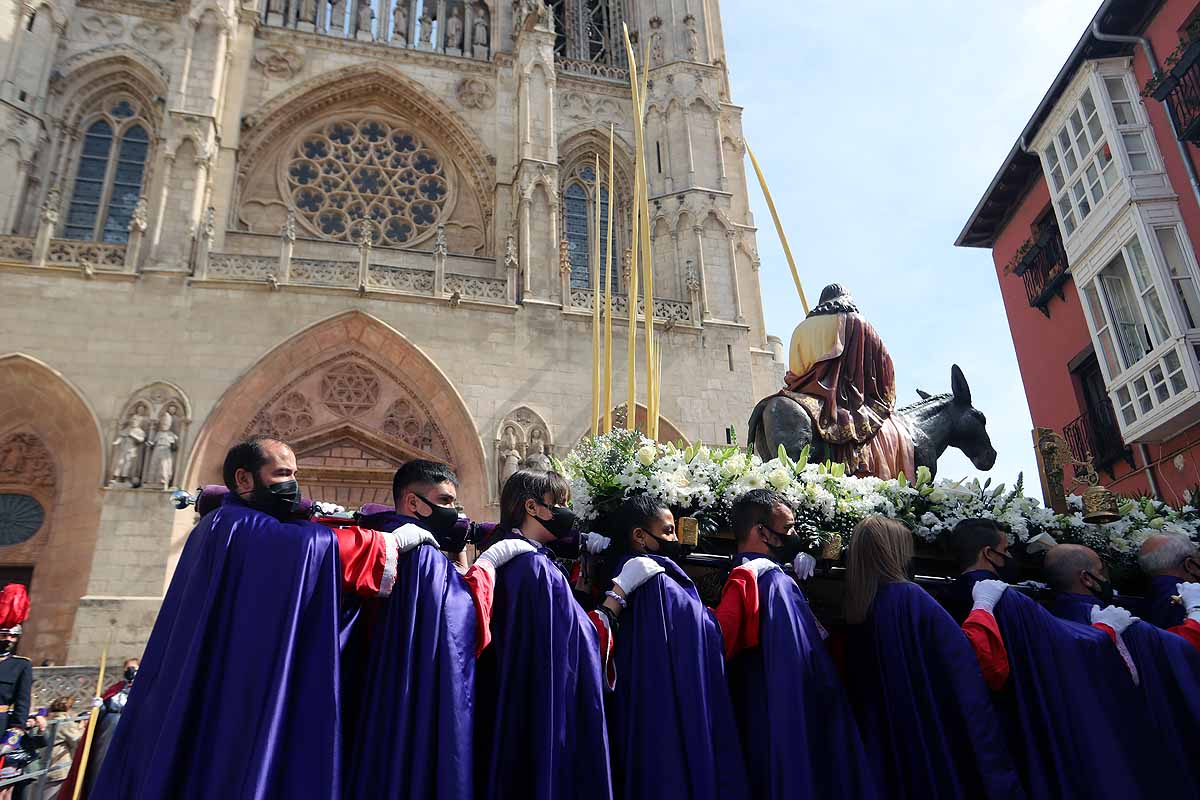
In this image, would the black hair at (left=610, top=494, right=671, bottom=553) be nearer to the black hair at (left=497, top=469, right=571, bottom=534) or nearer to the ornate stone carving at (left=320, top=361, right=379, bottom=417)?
the black hair at (left=497, top=469, right=571, bottom=534)

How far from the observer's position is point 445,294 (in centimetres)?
1401

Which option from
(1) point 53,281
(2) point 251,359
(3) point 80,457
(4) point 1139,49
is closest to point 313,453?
(2) point 251,359

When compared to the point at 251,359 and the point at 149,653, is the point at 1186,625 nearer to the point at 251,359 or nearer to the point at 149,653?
the point at 149,653

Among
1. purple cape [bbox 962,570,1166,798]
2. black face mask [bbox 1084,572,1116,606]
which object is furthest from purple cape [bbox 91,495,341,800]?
black face mask [bbox 1084,572,1116,606]

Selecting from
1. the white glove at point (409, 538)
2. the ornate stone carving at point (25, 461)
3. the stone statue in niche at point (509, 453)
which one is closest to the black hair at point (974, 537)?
the white glove at point (409, 538)

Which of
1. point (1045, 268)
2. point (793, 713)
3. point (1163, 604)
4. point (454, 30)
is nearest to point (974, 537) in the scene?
point (1163, 604)

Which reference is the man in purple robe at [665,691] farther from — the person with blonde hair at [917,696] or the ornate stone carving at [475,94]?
the ornate stone carving at [475,94]

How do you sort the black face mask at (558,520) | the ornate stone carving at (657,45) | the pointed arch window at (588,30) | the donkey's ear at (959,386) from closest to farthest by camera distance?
the black face mask at (558,520) < the donkey's ear at (959,386) < the ornate stone carving at (657,45) < the pointed arch window at (588,30)

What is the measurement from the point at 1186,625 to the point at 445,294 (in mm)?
12066

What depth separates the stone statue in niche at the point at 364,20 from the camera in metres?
18.0

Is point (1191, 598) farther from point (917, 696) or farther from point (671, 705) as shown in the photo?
point (671, 705)

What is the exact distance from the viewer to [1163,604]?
3.66 m

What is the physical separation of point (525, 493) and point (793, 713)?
1.22m

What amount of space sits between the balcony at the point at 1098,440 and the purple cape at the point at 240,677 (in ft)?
42.9
